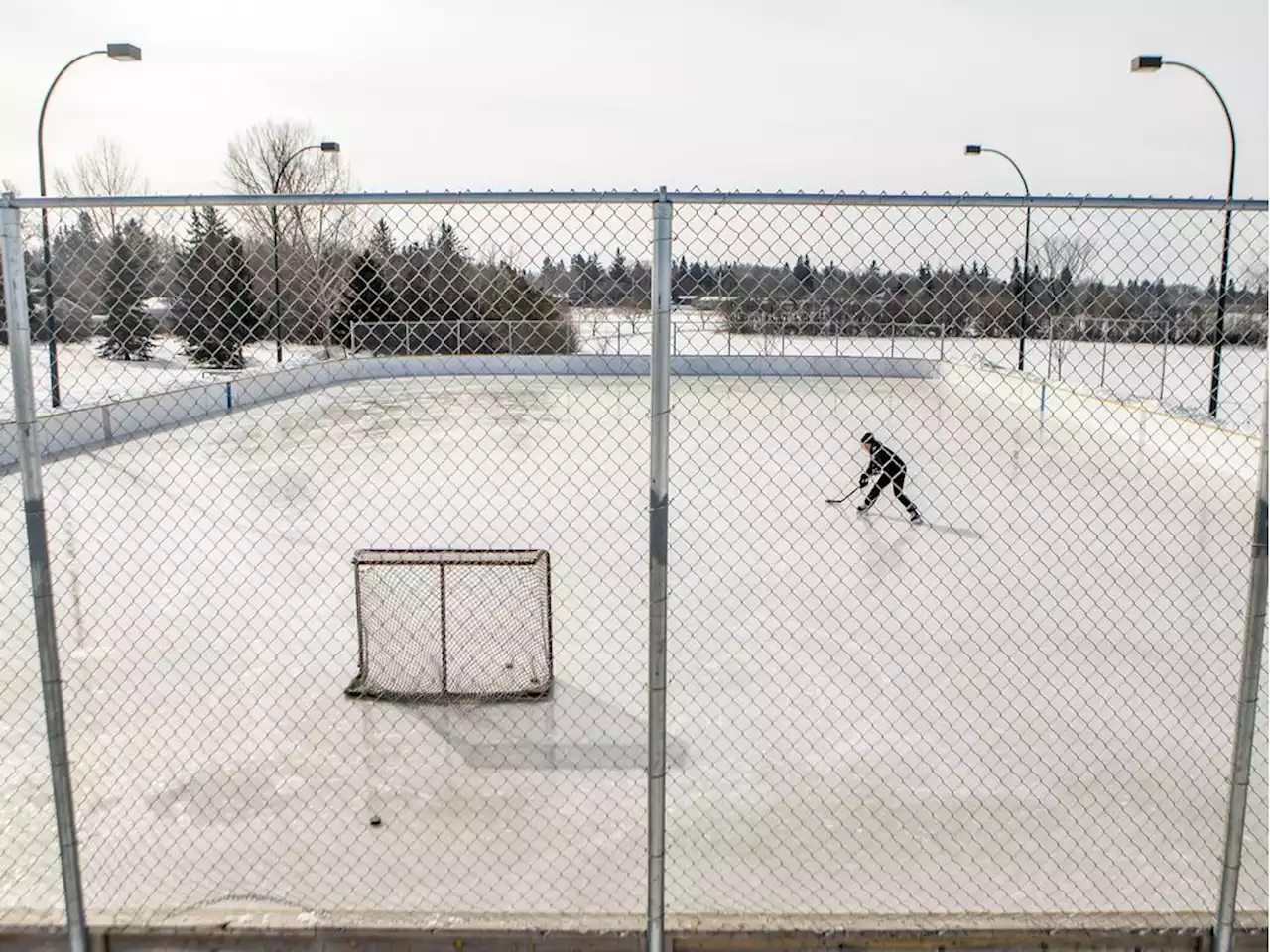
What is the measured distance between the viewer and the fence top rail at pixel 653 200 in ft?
8.45

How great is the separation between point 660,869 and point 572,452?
13.9m

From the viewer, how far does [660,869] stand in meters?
2.71

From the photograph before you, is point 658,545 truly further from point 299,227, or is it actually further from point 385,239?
point 299,227

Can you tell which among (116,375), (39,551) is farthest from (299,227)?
(39,551)

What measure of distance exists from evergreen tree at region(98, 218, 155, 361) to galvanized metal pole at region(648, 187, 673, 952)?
374 centimetres

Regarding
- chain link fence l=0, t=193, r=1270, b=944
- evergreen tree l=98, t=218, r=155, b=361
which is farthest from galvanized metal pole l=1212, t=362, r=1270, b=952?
evergreen tree l=98, t=218, r=155, b=361

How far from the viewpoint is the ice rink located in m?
4.05

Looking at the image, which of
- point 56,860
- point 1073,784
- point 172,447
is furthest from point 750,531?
point 172,447

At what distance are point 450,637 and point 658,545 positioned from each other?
4.59 m

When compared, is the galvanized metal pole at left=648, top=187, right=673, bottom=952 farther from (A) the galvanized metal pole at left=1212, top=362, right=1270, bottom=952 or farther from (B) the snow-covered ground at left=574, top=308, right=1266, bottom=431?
(B) the snow-covered ground at left=574, top=308, right=1266, bottom=431

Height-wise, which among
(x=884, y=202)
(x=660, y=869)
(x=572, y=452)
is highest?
(x=884, y=202)

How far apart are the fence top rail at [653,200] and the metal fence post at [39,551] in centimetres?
19

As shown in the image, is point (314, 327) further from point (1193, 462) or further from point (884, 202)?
point (884, 202)

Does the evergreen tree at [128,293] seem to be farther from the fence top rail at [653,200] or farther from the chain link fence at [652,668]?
the fence top rail at [653,200]
